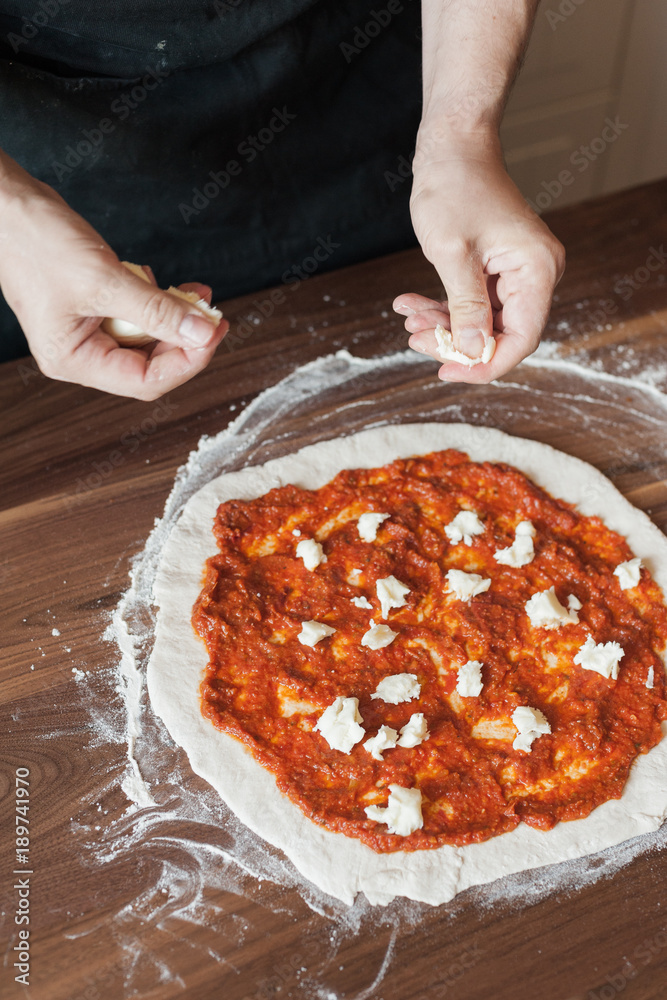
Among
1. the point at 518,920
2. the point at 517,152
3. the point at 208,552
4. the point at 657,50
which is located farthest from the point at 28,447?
the point at 657,50

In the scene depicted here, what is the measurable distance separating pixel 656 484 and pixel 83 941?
70.6 inches

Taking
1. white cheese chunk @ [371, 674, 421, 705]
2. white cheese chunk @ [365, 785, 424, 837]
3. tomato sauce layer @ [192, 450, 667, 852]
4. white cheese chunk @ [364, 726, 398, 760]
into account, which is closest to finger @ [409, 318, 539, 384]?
tomato sauce layer @ [192, 450, 667, 852]

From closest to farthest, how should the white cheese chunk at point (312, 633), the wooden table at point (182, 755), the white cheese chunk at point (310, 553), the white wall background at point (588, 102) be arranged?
the wooden table at point (182, 755) < the white cheese chunk at point (312, 633) < the white cheese chunk at point (310, 553) < the white wall background at point (588, 102)

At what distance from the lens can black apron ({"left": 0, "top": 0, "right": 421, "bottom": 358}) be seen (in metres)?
2.12

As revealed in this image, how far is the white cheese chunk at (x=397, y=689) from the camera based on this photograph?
181 centimetres

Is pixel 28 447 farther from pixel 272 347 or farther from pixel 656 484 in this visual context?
pixel 656 484

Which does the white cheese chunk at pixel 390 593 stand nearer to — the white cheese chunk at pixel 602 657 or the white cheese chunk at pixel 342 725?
the white cheese chunk at pixel 342 725

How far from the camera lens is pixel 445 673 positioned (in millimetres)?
1896

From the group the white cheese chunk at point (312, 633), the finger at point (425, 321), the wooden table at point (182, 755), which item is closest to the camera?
the wooden table at point (182, 755)

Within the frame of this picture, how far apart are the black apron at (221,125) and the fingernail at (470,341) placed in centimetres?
101

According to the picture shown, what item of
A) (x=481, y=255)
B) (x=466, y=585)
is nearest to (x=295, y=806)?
(x=466, y=585)

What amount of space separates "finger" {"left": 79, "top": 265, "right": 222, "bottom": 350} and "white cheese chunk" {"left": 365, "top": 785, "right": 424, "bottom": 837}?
3.33ft

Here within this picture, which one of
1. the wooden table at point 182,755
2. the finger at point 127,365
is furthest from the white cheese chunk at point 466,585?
the finger at point 127,365

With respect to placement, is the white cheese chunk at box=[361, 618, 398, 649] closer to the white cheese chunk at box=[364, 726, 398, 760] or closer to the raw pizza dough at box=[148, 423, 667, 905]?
the white cheese chunk at box=[364, 726, 398, 760]
